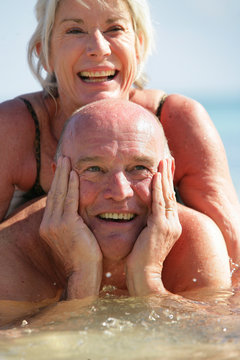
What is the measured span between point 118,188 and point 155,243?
39 centimetres

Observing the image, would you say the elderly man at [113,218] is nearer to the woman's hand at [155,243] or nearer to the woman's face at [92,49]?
the woman's hand at [155,243]

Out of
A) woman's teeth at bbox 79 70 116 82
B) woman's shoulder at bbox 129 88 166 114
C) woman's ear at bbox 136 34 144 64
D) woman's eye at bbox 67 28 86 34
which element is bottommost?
woman's shoulder at bbox 129 88 166 114

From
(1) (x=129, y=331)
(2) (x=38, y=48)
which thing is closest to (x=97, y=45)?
(2) (x=38, y=48)

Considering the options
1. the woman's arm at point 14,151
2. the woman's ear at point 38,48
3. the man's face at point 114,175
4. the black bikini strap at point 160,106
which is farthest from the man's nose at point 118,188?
the woman's ear at point 38,48

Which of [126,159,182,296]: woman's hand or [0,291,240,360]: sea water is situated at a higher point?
[126,159,182,296]: woman's hand

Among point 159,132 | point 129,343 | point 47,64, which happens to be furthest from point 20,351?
point 47,64

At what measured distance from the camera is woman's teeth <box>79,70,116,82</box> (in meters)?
4.45

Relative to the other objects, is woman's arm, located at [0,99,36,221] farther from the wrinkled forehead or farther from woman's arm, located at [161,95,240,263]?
woman's arm, located at [161,95,240,263]

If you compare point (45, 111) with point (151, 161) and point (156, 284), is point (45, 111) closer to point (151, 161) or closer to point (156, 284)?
point (151, 161)

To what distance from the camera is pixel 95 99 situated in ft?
14.3

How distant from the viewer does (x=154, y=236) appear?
3518mm

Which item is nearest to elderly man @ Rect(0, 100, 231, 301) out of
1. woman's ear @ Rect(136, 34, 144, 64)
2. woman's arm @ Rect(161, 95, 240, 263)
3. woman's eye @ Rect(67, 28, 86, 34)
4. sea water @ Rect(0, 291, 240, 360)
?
sea water @ Rect(0, 291, 240, 360)

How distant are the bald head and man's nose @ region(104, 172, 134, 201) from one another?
0.75 ft

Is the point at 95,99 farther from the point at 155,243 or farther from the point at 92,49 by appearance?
the point at 155,243
